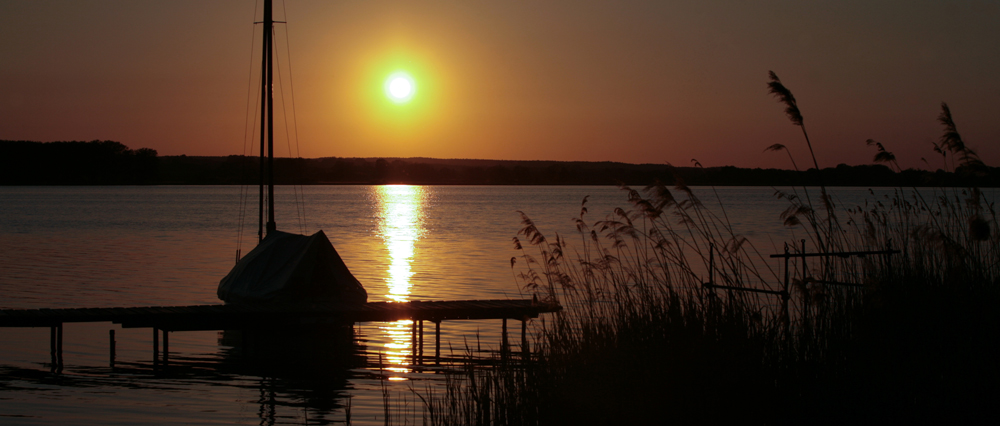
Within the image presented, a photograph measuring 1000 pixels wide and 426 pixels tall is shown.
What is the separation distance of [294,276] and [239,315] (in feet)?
4.56

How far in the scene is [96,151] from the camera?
532ft

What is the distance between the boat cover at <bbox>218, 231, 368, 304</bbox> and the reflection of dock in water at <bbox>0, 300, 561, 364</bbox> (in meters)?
0.30

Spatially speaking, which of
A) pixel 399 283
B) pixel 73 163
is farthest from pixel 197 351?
pixel 73 163

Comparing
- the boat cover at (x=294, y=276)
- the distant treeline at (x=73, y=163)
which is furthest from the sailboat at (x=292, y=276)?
the distant treeline at (x=73, y=163)

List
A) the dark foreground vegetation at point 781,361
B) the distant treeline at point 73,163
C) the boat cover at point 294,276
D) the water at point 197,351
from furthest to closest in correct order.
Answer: the distant treeline at point 73,163 → the boat cover at point 294,276 → the water at point 197,351 → the dark foreground vegetation at point 781,361

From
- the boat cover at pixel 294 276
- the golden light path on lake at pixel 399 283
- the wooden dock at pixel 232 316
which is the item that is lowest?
the golden light path on lake at pixel 399 283

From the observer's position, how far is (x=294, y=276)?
14938 mm

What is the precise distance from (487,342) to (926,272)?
967 cm

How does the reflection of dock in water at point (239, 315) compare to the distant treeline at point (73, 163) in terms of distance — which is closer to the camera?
the reflection of dock in water at point (239, 315)

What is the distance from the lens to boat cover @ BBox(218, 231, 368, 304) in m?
14.9

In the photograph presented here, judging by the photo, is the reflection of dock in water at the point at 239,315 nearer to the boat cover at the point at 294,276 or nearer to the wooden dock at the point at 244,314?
the wooden dock at the point at 244,314

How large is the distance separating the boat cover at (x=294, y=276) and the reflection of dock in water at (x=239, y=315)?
298 mm

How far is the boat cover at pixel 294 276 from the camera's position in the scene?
588 inches

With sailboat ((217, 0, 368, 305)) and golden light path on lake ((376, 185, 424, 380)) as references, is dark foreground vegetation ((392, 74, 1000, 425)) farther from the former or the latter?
sailboat ((217, 0, 368, 305))
